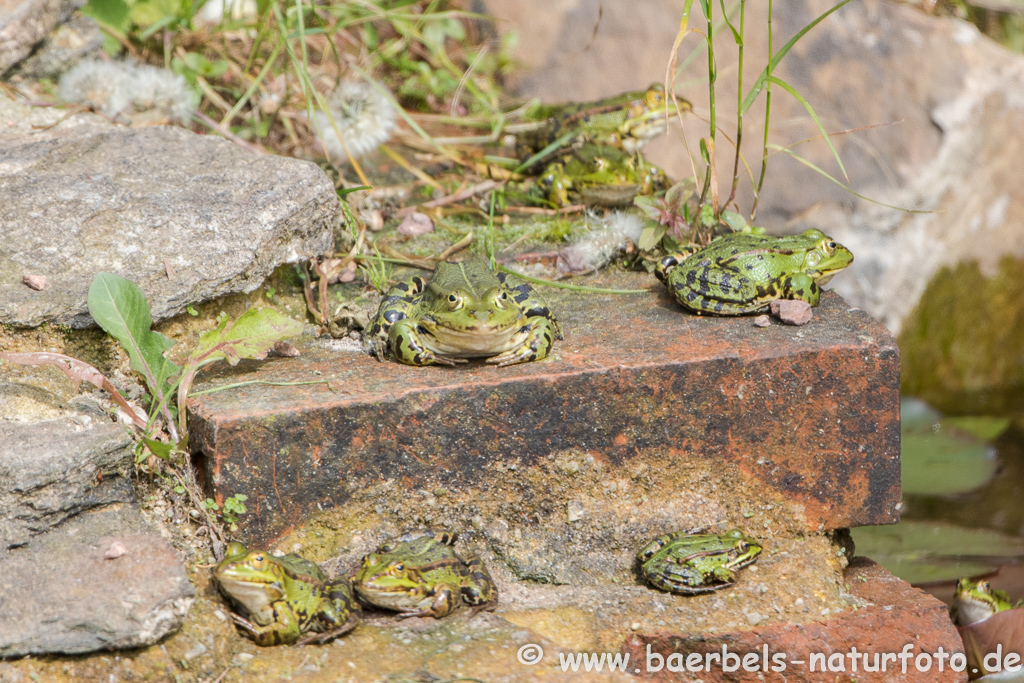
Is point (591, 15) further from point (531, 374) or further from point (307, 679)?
point (307, 679)

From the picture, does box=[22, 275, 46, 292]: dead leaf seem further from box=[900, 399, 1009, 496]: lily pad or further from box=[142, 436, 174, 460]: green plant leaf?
box=[900, 399, 1009, 496]: lily pad

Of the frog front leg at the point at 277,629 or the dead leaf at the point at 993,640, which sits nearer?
the frog front leg at the point at 277,629

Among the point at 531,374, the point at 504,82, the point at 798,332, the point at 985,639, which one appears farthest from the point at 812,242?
the point at 504,82

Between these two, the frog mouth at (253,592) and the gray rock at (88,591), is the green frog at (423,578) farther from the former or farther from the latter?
the gray rock at (88,591)

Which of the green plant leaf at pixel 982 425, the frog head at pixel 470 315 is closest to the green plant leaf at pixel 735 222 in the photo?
the frog head at pixel 470 315

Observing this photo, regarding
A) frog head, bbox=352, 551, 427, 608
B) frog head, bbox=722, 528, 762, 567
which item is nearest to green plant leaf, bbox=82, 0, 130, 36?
frog head, bbox=352, 551, 427, 608

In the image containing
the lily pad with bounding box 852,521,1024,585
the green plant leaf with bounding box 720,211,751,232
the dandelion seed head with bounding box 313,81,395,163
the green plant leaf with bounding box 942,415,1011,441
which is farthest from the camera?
the green plant leaf with bounding box 942,415,1011,441

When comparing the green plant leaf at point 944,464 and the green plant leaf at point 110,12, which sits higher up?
the green plant leaf at point 110,12

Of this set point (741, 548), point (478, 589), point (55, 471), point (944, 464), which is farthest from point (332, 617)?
point (944, 464)
